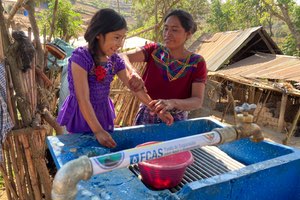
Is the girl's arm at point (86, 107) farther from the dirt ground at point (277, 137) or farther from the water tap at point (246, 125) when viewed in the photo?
the dirt ground at point (277, 137)

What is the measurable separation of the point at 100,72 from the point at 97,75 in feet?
0.09

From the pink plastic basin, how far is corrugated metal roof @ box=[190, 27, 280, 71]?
978cm

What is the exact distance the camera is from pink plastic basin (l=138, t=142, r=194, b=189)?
4.40ft

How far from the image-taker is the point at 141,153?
3.28ft

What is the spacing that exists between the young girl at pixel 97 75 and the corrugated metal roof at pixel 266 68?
7.88 meters

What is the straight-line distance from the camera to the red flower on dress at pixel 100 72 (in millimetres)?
1741

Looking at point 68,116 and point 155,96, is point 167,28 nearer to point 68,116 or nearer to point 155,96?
point 155,96

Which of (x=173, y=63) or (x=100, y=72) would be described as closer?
(x=100, y=72)

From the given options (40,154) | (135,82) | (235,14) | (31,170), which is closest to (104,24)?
(135,82)

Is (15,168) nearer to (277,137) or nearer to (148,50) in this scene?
(148,50)

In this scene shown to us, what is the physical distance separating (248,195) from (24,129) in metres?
1.88

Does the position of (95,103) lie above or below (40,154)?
above

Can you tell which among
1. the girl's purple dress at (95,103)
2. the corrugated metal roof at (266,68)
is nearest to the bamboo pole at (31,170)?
the girl's purple dress at (95,103)

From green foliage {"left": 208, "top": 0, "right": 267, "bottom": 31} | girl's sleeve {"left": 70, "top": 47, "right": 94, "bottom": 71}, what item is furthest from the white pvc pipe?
green foliage {"left": 208, "top": 0, "right": 267, "bottom": 31}
